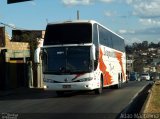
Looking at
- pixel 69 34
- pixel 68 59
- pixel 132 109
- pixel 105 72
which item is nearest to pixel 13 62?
pixel 105 72

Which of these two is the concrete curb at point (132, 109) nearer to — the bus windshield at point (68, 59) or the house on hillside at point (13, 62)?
the bus windshield at point (68, 59)

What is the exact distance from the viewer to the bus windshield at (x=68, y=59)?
25.9 m

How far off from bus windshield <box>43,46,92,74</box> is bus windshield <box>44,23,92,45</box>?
0.40 metres

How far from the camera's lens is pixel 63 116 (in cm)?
1659

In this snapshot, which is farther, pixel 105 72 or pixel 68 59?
pixel 105 72

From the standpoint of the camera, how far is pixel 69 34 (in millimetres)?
26266

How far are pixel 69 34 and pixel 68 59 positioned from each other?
1.35 m

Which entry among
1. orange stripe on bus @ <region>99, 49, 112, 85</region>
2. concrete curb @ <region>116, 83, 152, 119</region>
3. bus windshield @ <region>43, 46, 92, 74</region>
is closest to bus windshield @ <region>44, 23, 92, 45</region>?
bus windshield @ <region>43, 46, 92, 74</region>

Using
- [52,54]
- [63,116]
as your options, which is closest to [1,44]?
[52,54]

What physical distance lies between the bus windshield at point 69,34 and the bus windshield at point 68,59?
395 millimetres

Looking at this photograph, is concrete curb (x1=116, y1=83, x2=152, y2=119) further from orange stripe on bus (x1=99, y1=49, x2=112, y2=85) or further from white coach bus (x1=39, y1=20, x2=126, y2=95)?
orange stripe on bus (x1=99, y1=49, x2=112, y2=85)

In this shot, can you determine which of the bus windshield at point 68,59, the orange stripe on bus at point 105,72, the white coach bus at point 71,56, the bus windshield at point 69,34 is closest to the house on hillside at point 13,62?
the orange stripe on bus at point 105,72

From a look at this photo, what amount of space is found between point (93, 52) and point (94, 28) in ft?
5.33

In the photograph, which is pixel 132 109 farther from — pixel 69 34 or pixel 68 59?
pixel 69 34
